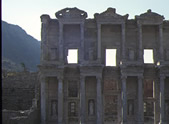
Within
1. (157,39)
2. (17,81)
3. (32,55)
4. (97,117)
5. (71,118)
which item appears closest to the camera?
(97,117)

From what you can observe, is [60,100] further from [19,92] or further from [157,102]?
[157,102]

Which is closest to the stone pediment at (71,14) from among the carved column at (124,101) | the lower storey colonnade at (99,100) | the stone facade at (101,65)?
the stone facade at (101,65)

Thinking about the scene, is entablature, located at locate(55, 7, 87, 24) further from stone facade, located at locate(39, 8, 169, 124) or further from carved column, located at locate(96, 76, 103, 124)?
carved column, located at locate(96, 76, 103, 124)

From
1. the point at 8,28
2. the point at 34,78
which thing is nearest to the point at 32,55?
the point at 8,28

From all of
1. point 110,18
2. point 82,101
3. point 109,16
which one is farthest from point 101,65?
point 109,16

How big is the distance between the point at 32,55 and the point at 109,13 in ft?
219

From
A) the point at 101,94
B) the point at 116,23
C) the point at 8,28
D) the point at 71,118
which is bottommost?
the point at 71,118

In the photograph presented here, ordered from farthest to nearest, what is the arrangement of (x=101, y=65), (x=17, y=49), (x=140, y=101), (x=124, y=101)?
(x=17, y=49)
(x=140, y=101)
(x=124, y=101)
(x=101, y=65)

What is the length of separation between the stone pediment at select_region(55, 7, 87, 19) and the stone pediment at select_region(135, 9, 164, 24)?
4.23 meters

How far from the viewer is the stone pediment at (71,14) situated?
1911 cm

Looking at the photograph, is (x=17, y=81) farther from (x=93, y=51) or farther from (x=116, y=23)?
(x=116, y=23)

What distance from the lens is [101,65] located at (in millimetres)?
18344

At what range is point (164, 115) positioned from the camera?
18.6 meters

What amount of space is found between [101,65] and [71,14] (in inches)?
177
